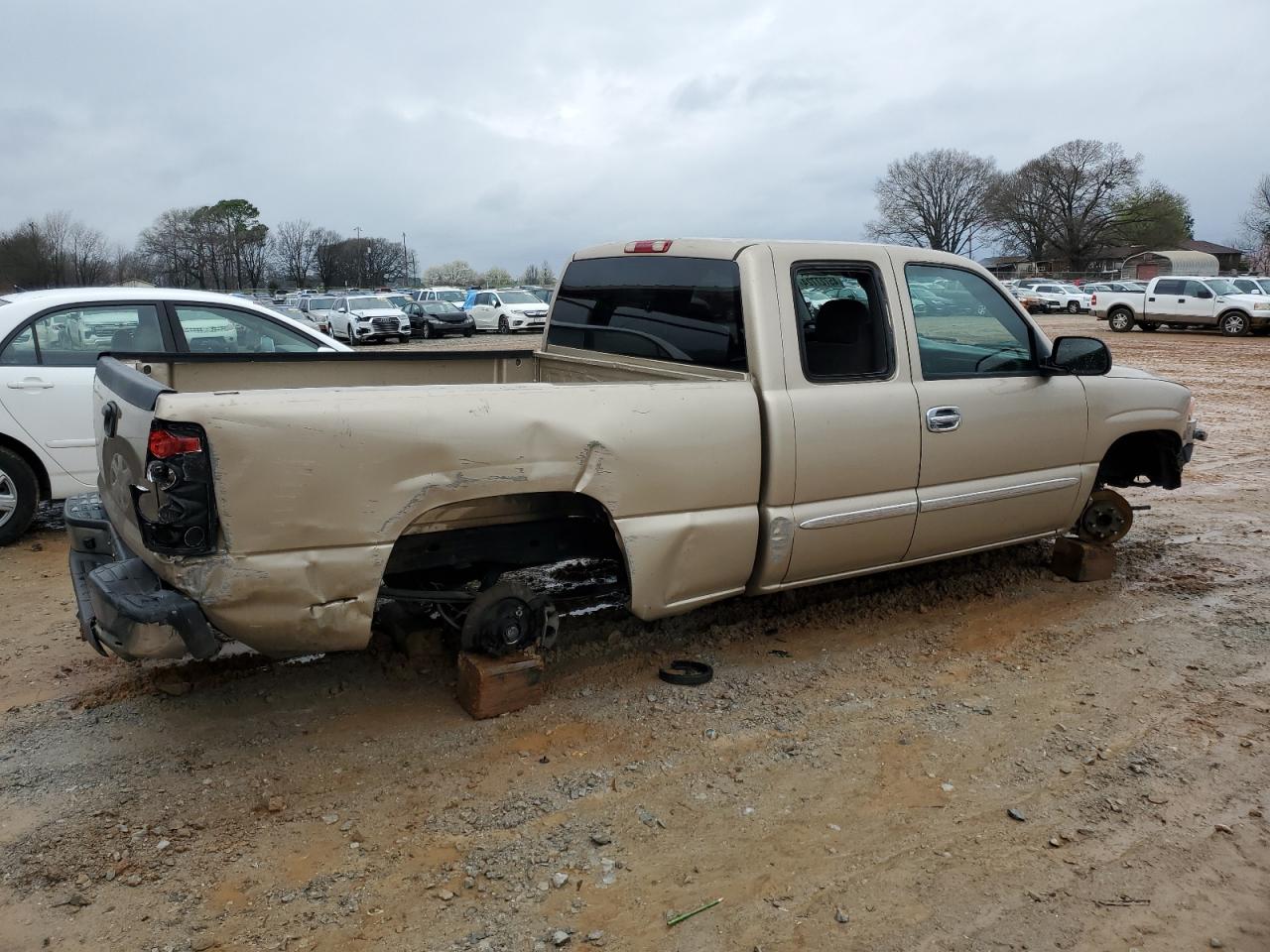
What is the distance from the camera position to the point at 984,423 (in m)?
4.57

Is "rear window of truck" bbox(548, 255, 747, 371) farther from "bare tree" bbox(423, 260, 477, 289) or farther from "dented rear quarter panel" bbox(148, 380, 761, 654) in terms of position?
"bare tree" bbox(423, 260, 477, 289)

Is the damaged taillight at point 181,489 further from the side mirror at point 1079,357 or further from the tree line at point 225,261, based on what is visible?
the tree line at point 225,261

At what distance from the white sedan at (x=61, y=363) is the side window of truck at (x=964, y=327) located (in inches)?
153

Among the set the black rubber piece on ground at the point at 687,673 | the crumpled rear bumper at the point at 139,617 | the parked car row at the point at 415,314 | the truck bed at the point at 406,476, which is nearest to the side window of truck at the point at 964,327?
the truck bed at the point at 406,476

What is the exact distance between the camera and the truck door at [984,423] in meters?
4.45

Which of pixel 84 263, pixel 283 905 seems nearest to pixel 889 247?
pixel 283 905

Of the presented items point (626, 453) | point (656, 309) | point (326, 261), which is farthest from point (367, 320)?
point (326, 261)

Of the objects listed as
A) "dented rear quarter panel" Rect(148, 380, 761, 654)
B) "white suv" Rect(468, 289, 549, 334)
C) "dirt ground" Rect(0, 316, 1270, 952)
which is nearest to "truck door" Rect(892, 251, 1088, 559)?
"dirt ground" Rect(0, 316, 1270, 952)

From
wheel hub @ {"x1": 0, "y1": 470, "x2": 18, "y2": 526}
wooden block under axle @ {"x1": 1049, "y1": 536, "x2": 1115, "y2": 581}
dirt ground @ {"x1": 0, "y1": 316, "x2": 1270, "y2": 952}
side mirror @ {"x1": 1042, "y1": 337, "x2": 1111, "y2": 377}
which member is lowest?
dirt ground @ {"x1": 0, "y1": 316, "x2": 1270, "y2": 952}

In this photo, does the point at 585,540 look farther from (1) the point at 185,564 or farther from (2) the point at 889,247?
(2) the point at 889,247

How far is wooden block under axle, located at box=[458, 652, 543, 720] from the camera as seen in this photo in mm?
3777

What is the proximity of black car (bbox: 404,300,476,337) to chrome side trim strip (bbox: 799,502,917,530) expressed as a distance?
100 feet

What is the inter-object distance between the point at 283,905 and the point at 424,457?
1425 millimetres

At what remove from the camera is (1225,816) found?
127 inches
